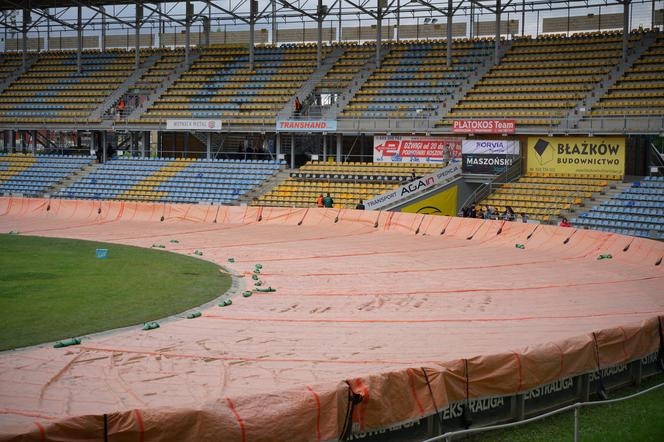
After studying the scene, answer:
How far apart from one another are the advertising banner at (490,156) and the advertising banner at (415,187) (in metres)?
0.68

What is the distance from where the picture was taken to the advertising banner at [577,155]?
37.9 m

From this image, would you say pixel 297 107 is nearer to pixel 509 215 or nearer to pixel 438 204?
pixel 438 204

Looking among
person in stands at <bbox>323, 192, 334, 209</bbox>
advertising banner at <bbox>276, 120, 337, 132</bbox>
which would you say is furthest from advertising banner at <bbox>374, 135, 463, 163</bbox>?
person in stands at <bbox>323, 192, 334, 209</bbox>

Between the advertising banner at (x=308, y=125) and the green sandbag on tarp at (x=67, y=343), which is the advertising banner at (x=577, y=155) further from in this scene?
the green sandbag on tarp at (x=67, y=343)

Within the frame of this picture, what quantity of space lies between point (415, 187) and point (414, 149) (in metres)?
5.13

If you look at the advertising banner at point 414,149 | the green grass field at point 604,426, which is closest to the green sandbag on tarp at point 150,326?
the green grass field at point 604,426

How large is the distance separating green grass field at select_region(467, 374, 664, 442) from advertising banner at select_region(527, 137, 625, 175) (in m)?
27.7

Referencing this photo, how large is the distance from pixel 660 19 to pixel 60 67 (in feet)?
130

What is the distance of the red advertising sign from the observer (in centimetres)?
3938

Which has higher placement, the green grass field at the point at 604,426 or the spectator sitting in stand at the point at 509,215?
the spectator sitting in stand at the point at 509,215

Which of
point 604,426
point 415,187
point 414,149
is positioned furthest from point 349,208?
point 604,426

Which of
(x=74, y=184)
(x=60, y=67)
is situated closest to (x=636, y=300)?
(x=74, y=184)

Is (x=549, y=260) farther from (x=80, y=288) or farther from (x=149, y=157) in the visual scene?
(x=149, y=157)

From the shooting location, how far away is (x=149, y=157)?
165ft
